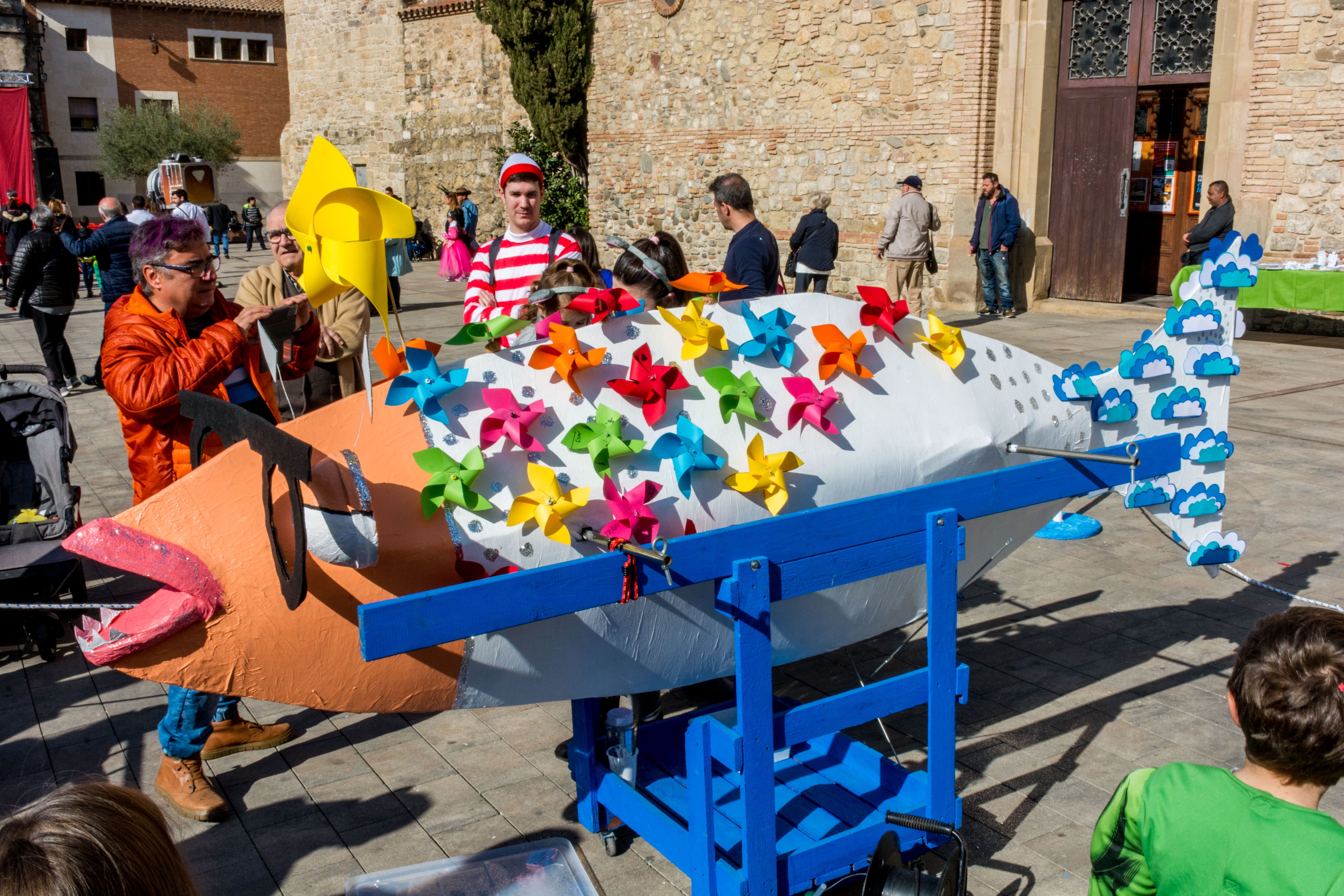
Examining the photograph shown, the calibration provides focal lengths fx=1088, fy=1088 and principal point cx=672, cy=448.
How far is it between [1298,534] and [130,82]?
146 feet

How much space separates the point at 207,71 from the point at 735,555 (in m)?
45.6

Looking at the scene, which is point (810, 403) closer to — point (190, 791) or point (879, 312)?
point (879, 312)

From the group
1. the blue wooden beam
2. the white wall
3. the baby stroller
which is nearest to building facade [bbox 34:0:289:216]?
the white wall

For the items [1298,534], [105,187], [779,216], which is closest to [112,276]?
[779,216]

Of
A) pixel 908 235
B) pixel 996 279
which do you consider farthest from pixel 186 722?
pixel 996 279

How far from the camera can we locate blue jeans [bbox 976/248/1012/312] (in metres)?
13.6

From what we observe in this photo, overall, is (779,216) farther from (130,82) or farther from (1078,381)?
(130,82)

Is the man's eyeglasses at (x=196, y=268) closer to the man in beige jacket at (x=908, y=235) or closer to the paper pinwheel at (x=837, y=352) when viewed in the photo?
the paper pinwheel at (x=837, y=352)

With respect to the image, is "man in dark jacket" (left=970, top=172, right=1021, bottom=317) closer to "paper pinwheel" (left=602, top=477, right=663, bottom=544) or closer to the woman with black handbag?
the woman with black handbag

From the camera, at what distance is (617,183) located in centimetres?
1970

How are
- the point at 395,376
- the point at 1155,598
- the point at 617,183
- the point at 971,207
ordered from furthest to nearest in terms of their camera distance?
the point at 617,183 < the point at 971,207 < the point at 1155,598 < the point at 395,376

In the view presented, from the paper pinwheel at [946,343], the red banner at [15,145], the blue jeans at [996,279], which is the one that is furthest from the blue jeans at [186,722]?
the red banner at [15,145]

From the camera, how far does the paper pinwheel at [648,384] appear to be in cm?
286

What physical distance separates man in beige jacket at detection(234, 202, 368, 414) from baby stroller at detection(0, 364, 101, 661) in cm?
143
